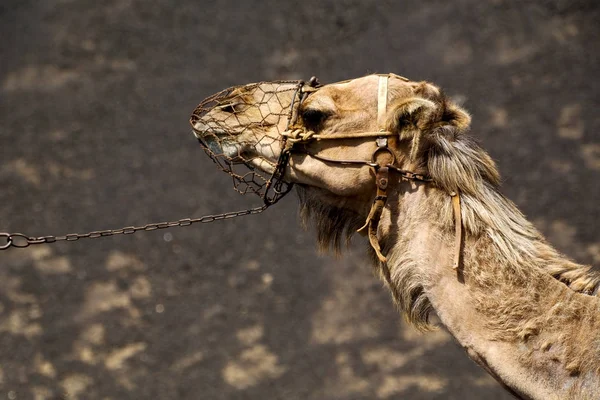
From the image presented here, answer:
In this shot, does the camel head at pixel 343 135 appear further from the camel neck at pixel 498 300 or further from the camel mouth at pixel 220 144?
the camel neck at pixel 498 300

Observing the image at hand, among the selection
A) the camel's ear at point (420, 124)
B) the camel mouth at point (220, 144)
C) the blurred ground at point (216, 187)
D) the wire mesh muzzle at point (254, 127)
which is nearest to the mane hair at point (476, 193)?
the camel's ear at point (420, 124)

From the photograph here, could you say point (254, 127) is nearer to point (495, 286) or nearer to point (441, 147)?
point (441, 147)

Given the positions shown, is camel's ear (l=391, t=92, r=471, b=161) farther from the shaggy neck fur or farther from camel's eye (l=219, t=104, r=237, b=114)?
camel's eye (l=219, t=104, r=237, b=114)

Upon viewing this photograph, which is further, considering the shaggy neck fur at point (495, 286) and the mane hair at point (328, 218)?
the mane hair at point (328, 218)

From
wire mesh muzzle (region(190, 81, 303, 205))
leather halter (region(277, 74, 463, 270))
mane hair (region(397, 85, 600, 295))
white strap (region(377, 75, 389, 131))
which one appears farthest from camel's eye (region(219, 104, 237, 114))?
mane hair (region(397, 85, 600, 295))

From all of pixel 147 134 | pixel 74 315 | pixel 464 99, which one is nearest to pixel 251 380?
pixel 74 315

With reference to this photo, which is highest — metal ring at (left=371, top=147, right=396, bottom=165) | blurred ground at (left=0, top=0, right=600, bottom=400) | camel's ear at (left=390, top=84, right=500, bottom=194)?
camel's ear at (left=390, top=84, right=500, bottom=194)
